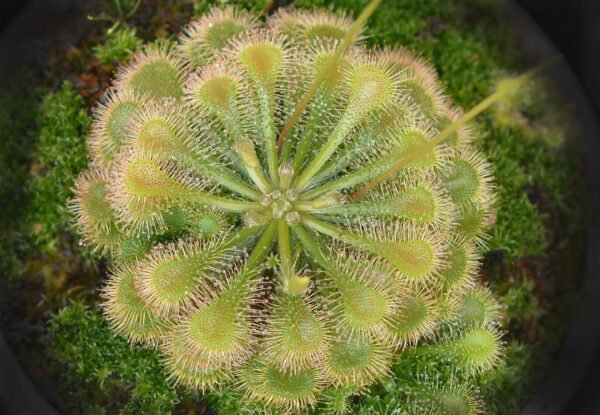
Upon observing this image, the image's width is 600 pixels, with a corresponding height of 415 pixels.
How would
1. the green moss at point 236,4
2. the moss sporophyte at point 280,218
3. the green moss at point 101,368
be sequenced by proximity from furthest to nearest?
the green moss at point 236,4, the green moss at point 101,368, the moss sporophyte at point 280,218

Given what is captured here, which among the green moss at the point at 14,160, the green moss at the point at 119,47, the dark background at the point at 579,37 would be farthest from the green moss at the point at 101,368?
the dark background at the point at 579,37

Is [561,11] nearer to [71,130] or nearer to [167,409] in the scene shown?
[71,130]

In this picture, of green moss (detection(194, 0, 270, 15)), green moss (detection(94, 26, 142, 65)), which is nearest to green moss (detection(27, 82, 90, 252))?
green moss (detection(94, 26, 142, 65))

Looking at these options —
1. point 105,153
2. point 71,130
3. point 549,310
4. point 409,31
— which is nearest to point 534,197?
point 549,310

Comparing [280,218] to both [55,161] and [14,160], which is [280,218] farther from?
[14,160]

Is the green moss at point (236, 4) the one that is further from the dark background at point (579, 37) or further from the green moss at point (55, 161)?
the dark background at point (579, 37)

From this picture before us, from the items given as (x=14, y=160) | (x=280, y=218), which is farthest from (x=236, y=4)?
(x=280, y=218)

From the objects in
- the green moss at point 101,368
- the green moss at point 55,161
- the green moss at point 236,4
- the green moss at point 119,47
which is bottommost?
the green moss at point 101,368
